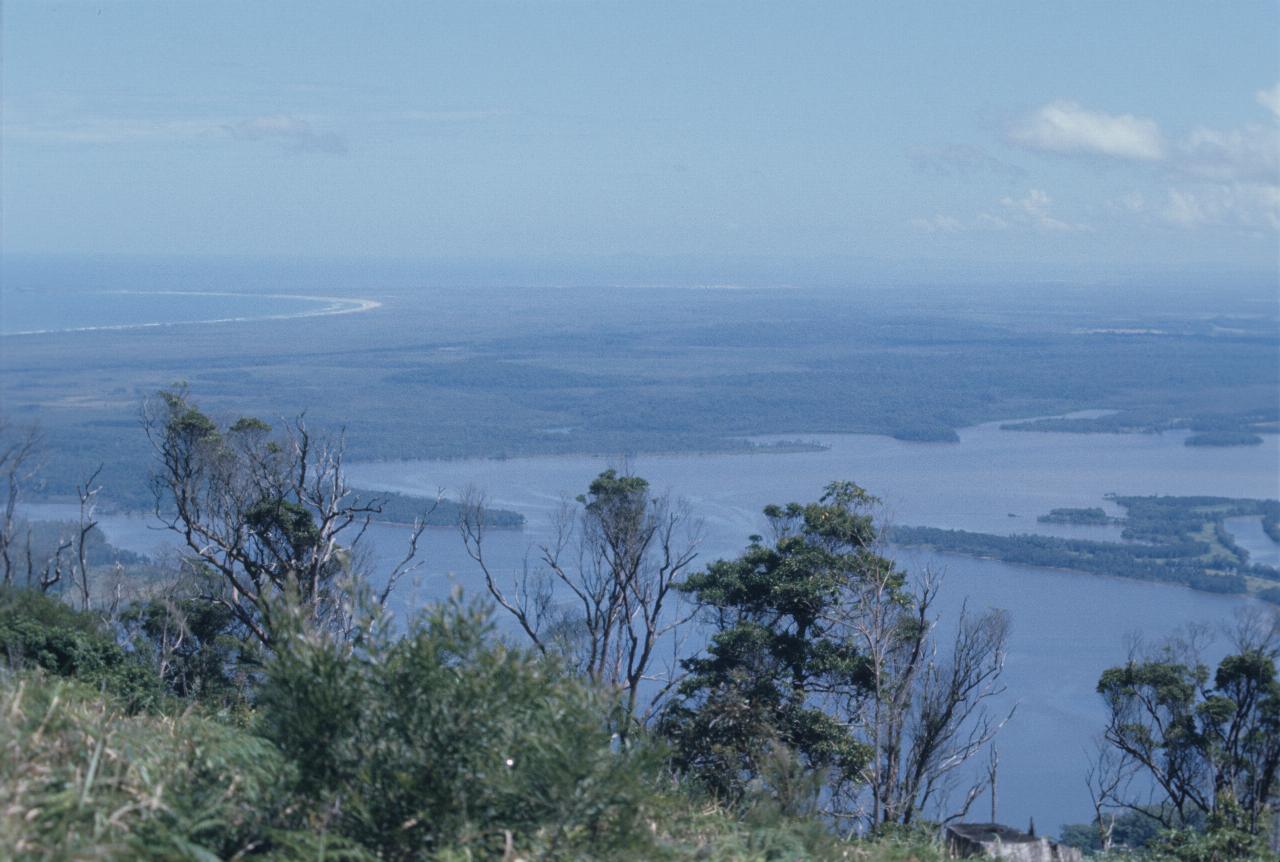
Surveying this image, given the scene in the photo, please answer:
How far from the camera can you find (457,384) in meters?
92.6

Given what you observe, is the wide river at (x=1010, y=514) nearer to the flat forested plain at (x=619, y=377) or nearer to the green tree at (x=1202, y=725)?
the green tree at (x=1202, y=725)

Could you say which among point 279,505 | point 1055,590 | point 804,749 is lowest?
point 1055,590

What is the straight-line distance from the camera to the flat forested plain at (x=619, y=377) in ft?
230

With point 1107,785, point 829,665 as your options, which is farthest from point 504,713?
point 1107,785

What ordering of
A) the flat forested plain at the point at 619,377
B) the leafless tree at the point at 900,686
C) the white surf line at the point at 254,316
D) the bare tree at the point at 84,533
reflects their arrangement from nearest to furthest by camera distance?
1. the leafless tree at the point at 900,686
2. the bare tree at the point at 84,533
3. the flat forested plain at the point at 619,377
4. the white surf line at the point at 254,316

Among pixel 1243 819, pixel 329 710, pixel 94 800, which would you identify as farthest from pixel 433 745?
pixel 1243 819

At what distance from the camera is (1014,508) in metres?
58.6

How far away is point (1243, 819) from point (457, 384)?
84.0m

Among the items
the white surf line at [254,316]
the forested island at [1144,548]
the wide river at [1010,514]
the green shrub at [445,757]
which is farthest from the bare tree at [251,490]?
the white surf line at [254,316]

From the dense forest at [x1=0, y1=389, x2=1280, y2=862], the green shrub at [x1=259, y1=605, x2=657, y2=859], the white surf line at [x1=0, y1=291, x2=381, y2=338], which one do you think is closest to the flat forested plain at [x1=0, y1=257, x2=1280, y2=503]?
the white surf line at [x1=0, y1=291, x2=381, y2=338]

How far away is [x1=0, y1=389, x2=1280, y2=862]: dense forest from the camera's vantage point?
395 centimetres

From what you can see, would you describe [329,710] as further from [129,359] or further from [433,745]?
[129,359]

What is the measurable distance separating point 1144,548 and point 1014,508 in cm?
785

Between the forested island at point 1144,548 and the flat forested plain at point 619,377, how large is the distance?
22.0 m
